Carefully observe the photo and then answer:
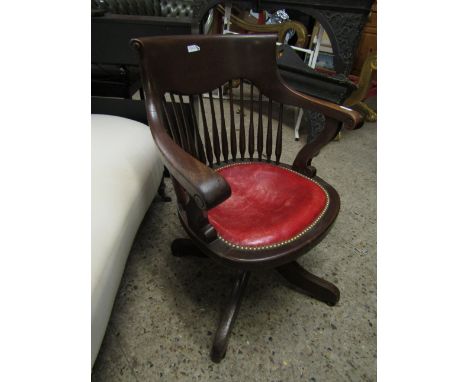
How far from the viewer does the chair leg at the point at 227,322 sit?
871 mm

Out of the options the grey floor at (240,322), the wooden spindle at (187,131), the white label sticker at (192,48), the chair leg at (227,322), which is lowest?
the grey floor at (240,322)

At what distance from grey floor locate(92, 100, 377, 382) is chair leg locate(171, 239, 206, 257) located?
4 centimetres

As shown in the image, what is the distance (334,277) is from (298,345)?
0.36m

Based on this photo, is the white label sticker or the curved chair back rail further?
the white label sticker

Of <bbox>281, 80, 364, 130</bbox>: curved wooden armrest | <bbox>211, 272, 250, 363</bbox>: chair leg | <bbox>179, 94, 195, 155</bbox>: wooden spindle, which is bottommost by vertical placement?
<bbox>211, 272, 250, 363</bbox>: chair leg

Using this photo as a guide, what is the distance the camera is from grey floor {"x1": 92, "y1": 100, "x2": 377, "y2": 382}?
88cm

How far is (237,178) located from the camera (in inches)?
38.8

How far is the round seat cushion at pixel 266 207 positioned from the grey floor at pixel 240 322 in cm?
42

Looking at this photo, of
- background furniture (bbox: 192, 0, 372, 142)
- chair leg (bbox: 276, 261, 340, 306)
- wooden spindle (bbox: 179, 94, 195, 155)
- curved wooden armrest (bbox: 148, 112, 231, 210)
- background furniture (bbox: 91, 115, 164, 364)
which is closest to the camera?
curved wooden armrest (bbox: 148, 112, 231, 210)

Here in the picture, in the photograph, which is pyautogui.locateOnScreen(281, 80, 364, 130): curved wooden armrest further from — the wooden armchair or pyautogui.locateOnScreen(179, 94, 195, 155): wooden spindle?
pyautogui.locateOnScreen(179, 94, 195, 155): wooden spindle

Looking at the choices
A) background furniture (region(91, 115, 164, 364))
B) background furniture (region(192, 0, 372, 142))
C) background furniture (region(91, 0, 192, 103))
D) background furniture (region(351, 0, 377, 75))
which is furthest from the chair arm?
background furniture (region(351, 0, 377, 75))

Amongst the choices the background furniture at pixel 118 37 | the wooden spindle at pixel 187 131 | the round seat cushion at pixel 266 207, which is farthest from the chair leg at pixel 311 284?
the background furniture at pixel 118 37

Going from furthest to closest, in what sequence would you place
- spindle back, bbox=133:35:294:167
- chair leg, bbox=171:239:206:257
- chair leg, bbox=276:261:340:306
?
chair leg, bbox=171:239:206:257, chair leg, bbox=276:261:340:306, spindle back, bbox=133:35:294:167

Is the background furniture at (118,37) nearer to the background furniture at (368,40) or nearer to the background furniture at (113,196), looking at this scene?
the background furniture at (113,196)
